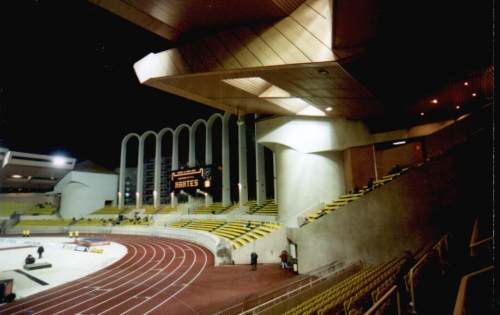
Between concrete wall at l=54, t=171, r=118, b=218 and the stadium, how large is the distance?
68.4 feet

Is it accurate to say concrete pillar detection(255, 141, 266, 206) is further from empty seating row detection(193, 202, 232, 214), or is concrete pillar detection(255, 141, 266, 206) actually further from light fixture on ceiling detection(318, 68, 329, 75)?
light fixture on ceiling detection(318, 68, 329, 75)

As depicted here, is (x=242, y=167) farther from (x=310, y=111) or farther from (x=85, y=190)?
(x=85, y=190)

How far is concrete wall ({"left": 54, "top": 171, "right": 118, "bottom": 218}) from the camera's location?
39781 mm

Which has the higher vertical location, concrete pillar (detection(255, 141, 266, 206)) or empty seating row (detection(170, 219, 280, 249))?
concrete pillar (detection(255, 141, 266, 206))

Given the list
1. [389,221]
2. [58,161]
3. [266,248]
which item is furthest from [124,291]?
[58,161]

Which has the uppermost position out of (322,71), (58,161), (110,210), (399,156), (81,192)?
(58,161)

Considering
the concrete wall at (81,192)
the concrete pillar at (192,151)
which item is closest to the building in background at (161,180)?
the concrete wall at (81,192)

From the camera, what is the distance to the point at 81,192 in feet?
132

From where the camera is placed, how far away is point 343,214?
10516 millimetres

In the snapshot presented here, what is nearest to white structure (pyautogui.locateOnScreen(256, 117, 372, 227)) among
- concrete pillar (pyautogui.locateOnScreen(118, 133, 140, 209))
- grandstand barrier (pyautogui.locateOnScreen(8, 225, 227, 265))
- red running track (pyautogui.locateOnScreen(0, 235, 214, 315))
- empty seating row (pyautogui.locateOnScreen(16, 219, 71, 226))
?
grandstand barrier (pyautogui.locateOnScreen(8, 225, 227, 265))

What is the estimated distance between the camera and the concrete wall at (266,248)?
46.9 ft

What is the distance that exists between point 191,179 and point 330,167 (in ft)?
56.4

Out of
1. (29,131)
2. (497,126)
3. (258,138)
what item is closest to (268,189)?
(258,138)

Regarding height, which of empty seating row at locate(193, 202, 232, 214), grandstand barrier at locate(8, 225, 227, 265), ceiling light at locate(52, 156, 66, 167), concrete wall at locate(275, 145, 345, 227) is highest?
ceiling light at locate(52, 156, 66, 167)
